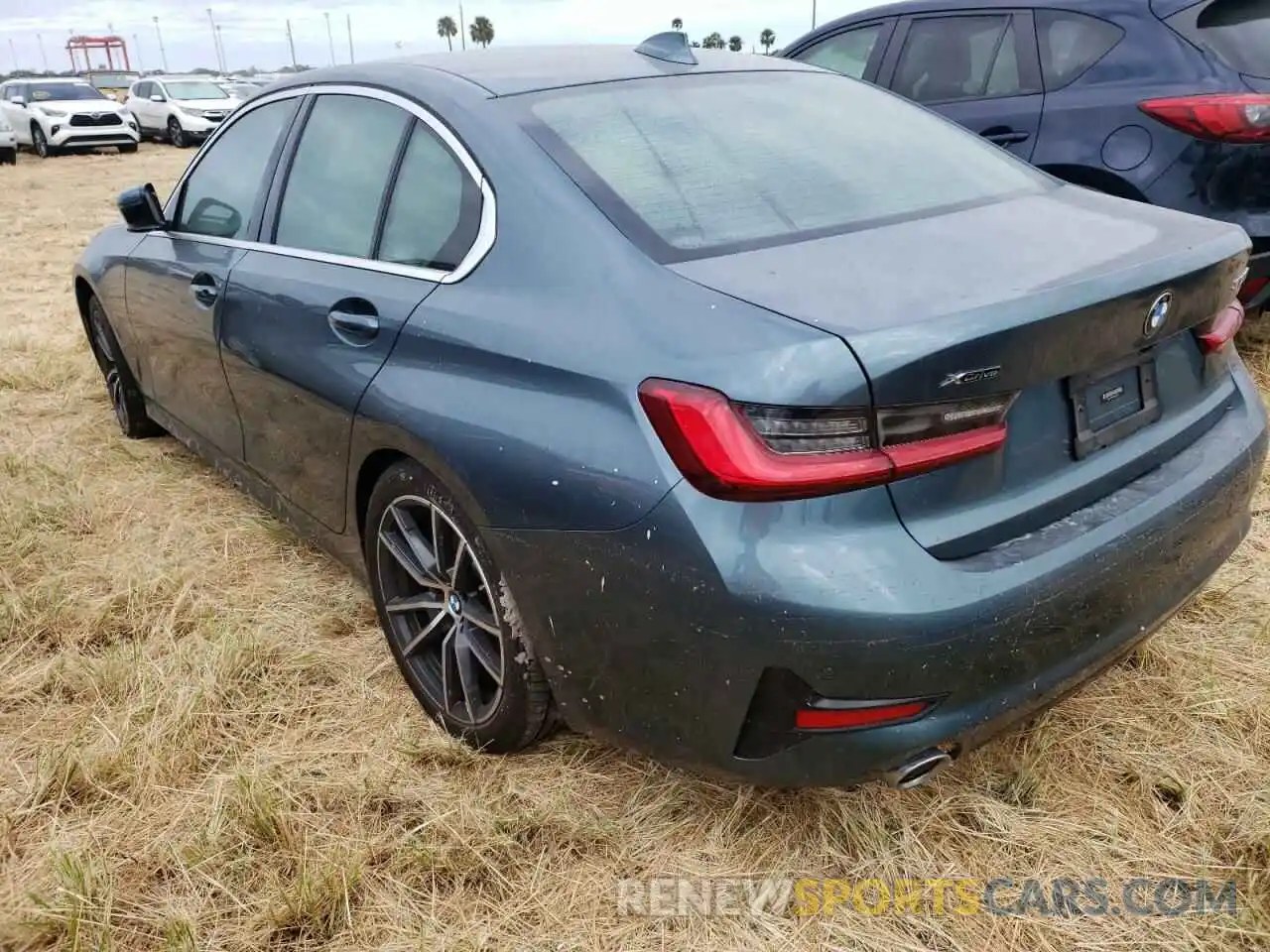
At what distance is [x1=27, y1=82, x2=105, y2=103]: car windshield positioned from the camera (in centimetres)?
2056

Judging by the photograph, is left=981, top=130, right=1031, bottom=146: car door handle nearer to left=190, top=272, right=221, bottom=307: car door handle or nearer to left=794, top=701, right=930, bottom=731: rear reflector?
left=190, top=272, right=221, bottom=307: car door handle

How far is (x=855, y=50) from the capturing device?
5.34 m

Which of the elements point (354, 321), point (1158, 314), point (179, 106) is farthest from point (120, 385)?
point (179, 106)

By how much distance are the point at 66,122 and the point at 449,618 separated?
21.2 metres

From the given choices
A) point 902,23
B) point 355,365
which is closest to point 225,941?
point 355,365

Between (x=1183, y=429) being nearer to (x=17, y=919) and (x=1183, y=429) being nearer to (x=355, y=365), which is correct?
(x=355, y=365)

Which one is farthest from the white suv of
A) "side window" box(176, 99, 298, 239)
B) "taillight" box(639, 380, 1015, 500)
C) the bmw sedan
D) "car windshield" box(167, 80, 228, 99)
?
"taillight" box(639, 380, 1015, 500)

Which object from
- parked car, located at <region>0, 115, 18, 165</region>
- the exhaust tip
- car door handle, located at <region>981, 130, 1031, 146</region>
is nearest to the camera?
the exhaust tip

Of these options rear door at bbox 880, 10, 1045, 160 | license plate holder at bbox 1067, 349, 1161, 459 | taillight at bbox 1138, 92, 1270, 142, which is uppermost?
rear door at bbox 880, 10, 1045, 160

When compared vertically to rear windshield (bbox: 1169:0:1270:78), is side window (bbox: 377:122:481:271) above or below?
below

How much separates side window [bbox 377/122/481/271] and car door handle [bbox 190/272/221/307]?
87 cm

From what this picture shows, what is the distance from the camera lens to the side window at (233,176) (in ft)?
9.76

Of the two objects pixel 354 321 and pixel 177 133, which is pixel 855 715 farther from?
pixel 177 133

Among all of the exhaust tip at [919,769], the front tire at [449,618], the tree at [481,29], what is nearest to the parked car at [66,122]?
the front tire at [449,618]
